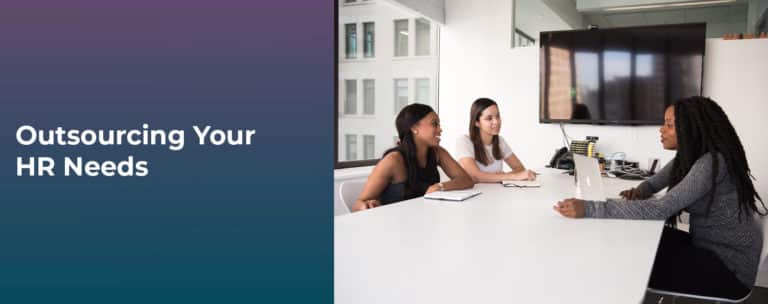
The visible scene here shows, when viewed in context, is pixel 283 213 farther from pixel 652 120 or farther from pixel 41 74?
pixel 652 120

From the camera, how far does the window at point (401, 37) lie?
17.1 ft

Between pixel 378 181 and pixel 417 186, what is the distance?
0.84ft

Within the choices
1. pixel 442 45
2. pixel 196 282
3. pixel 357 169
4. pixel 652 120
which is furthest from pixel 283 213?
pixel 442 45

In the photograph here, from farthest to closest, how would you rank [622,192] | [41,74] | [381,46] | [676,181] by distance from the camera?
[381,46] → [622,192] → [676,181] → [41,74]

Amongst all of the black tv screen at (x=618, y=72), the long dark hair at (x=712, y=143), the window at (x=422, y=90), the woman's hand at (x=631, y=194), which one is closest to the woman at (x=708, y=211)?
the long dark hair at (x=712, y=143)

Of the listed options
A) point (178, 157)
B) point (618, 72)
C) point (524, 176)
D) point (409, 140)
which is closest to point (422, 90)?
point (618, 72)

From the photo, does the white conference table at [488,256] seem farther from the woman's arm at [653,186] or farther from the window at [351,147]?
the window at [351,147]

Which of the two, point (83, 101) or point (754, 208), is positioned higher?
point (83, 101)

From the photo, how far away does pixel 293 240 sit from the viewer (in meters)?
1.17

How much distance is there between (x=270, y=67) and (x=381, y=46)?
4.09 metres

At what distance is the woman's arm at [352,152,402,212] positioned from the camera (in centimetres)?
276

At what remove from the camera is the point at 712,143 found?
6.93 feet

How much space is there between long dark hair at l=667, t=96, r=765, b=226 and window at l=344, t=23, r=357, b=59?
2.93 metres

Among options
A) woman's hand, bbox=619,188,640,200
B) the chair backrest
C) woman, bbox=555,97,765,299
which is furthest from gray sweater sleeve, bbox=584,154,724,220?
the chair backrest
